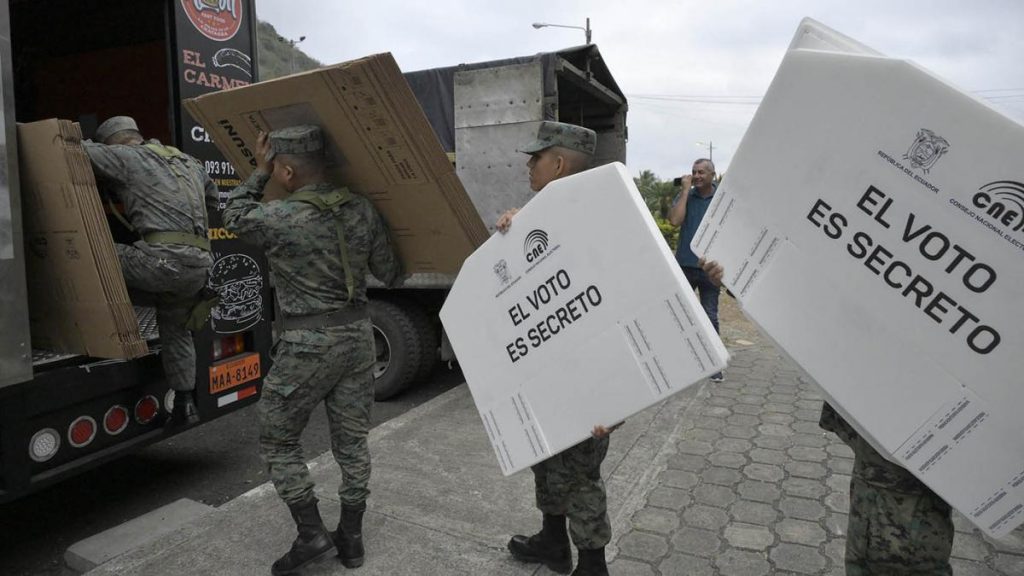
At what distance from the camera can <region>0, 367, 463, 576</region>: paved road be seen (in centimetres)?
286

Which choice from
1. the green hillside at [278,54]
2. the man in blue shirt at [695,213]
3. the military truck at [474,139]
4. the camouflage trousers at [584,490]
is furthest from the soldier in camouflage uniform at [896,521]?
the green hillside at [278,54]

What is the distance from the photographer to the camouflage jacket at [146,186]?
267 centimetres

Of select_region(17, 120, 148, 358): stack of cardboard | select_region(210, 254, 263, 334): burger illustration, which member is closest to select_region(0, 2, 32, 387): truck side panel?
select_region(17, 120, 148, 358): stack of cardboard

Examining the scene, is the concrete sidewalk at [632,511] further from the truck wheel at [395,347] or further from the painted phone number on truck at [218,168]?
the painted phone number on truck at [218,168]

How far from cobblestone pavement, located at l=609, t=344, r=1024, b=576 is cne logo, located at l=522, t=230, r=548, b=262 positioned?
767 millimetres

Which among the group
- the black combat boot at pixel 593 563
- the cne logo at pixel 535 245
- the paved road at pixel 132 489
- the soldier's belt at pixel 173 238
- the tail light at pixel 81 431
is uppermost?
the cne logo at pixel 535 245

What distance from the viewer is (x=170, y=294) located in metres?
2.83

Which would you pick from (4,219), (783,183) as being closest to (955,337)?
(783,183)

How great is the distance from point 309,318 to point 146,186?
1059mm

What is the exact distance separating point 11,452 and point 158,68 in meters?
3.58

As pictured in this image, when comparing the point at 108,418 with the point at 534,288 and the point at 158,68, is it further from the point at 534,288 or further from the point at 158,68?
the point at 158,68

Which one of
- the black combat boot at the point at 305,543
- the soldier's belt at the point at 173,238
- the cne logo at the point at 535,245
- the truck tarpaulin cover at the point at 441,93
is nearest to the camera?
the cne logo at the point at 535,245

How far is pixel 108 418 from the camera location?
9.00ft

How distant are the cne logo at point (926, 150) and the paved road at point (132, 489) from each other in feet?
10.7
